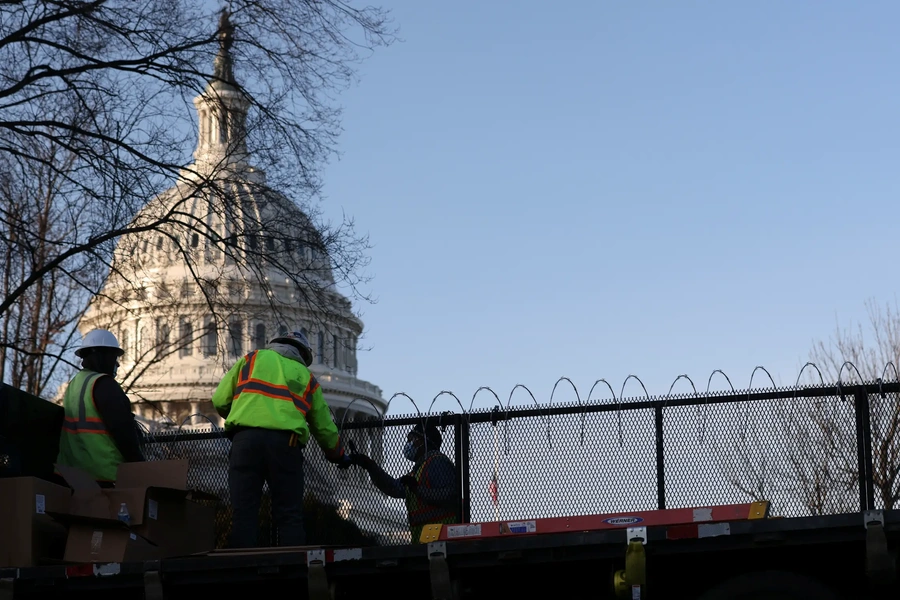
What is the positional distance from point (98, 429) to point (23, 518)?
119 cm

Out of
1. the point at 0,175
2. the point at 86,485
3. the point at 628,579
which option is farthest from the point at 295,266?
the point at 628,579

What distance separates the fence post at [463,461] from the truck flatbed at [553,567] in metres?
2.41

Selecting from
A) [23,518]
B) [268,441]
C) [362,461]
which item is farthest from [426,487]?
[23,518]

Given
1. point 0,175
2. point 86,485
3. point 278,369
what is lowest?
point 86,485

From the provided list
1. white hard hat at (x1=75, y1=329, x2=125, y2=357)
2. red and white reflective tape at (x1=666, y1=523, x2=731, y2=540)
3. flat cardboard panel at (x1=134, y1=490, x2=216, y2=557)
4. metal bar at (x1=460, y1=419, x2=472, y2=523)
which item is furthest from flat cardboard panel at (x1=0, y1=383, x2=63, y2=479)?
red and white reflective tape at (x1=666, y1=523, x2=731, y2=540)

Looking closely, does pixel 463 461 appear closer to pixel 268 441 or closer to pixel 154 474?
pixel 268 441

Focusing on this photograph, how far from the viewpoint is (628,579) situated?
585 cm

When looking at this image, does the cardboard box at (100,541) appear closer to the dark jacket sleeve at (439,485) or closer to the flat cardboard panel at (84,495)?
→ the flat cardboard panel at (84,495)

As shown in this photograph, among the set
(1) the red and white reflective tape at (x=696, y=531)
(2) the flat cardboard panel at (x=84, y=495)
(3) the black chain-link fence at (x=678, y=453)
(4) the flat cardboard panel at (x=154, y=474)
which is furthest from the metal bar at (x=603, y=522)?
(3) the black chain-link fence at (x=678, y=453)

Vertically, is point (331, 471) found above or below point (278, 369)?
below

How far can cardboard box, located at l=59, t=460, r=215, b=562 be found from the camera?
21.5 feet

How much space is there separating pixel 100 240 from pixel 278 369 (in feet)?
31.2

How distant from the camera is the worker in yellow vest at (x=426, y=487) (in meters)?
8.72

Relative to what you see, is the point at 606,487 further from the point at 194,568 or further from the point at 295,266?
the point at 295,266
